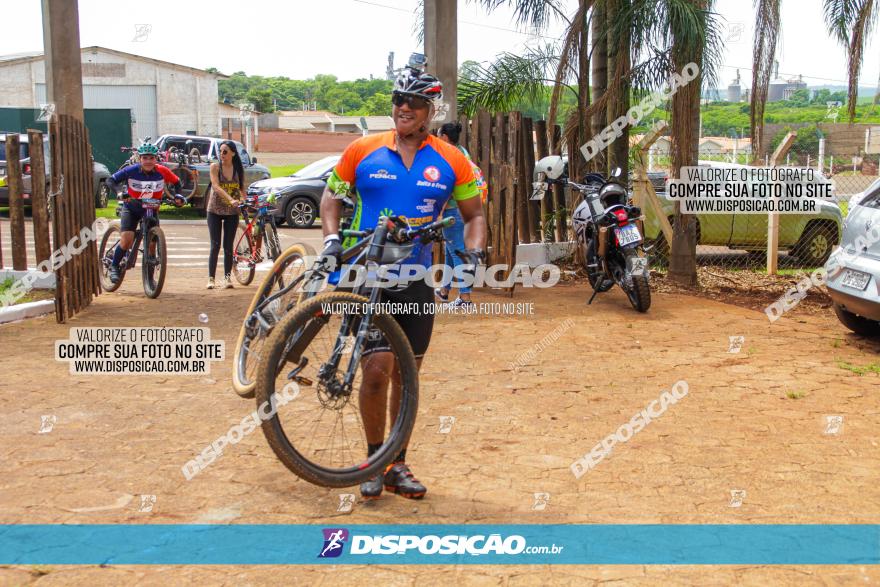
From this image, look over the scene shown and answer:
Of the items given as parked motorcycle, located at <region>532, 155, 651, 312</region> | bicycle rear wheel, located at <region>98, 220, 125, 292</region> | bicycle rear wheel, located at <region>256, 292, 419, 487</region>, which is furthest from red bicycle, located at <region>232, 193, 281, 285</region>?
bicycle rear wheel, located at <region>256, 292, 419, 487</region>

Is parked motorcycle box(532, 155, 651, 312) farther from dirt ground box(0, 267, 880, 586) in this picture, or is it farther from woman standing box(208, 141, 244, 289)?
woman standing box(208, 141, 244, 289)

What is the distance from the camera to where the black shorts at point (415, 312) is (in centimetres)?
463

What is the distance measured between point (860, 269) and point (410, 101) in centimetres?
500

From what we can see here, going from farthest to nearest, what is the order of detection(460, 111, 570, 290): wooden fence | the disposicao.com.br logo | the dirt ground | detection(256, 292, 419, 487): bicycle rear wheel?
1. detection(460, 111, 570, 290): wooden fence
2. detection(256, 292, 419, 487): bicycle rear wheel
3. the disposicao.com.br logo
4. the dirt ground

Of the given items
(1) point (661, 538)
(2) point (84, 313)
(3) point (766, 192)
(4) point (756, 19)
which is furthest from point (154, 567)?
(3) point (766, 192)

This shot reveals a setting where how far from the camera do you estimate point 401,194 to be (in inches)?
182

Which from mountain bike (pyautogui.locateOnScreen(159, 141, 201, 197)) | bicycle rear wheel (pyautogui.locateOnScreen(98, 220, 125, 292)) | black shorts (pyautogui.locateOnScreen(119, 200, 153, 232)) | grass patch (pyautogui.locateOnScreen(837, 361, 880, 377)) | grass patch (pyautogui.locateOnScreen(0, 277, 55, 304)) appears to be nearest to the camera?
grass patch (pyautogui.locateOnScreen(837, 361, 880, 377))

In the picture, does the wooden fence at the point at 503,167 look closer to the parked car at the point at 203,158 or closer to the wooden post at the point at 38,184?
the wooden post at the point at 38,184

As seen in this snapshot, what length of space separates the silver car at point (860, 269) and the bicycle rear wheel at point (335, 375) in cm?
483

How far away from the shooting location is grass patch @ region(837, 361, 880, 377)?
734 cm

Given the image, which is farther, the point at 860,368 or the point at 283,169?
the point at 283,169

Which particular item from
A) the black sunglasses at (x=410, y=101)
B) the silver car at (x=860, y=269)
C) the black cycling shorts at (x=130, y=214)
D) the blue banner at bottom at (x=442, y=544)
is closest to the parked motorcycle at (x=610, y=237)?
the silver car at (x=860, y=269)

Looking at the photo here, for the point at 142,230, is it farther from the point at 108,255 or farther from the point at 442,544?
the point at 442,544

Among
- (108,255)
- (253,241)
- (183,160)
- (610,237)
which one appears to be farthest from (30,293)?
(183,160)
